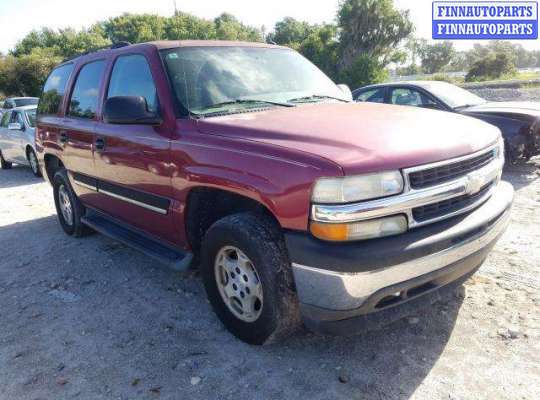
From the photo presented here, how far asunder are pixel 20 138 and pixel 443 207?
10058 mm

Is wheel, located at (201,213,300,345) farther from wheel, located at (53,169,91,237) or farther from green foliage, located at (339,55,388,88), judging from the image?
green foliage, located at (339,55,388,88)

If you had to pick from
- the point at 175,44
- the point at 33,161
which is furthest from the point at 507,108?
the point at 33,161

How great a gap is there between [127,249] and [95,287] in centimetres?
91

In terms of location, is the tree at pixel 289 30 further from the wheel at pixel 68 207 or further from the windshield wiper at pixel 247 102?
the windshield wiper at pixel 247 102

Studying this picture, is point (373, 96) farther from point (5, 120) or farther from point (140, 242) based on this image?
point (5, 120)

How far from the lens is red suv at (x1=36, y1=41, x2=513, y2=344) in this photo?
227 cm

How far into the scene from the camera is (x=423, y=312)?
3.16 meters

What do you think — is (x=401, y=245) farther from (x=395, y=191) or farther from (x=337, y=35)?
(x=337, y=35)

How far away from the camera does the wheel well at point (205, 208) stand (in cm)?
305

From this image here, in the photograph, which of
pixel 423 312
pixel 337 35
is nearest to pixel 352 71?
pixel 337 35

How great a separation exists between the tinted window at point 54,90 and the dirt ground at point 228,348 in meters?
2.09

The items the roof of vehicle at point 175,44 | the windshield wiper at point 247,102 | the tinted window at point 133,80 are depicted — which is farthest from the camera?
the roof of vehicle at point 175,44

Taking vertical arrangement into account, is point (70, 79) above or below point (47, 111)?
above

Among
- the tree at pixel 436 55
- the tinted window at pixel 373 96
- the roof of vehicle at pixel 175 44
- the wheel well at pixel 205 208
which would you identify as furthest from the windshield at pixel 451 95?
the tree at pixel 436 55
